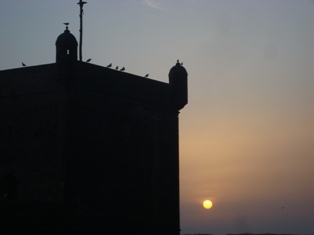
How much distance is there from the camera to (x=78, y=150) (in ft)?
104

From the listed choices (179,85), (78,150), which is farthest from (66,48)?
(179,85)

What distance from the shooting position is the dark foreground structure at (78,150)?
31172mm

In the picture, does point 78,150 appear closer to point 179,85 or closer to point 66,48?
point 66,48

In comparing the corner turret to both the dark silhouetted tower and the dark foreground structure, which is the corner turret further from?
the dark silhouetted tower

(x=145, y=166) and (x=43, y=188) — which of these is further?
(x=145, y=166)

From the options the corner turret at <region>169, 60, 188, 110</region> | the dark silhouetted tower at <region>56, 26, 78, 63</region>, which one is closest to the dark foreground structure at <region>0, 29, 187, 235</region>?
the dark silhouetted tower at <region>56, 26, 78, 63</region>

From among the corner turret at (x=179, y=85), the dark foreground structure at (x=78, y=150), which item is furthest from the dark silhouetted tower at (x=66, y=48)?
the corner turret at (x=179, y=85)

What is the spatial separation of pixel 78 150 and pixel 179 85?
6.67 m

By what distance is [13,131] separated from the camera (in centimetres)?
3247

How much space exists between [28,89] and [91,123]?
2706 mm

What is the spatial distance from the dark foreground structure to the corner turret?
59.2 inches

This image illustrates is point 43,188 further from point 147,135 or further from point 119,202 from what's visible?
point 147,135

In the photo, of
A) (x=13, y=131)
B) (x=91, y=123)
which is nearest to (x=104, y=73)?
(x=91, y=123)

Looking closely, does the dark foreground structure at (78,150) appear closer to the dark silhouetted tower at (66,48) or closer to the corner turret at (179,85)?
the dark silhouetted tower at (66,48)
